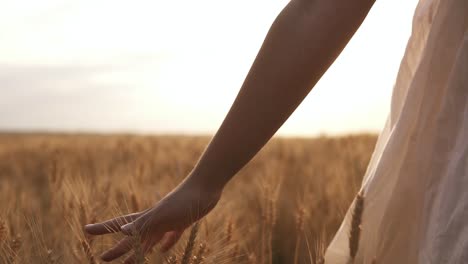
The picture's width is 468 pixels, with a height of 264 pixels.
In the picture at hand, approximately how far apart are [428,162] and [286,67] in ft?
0.85

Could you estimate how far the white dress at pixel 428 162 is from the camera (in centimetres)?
77

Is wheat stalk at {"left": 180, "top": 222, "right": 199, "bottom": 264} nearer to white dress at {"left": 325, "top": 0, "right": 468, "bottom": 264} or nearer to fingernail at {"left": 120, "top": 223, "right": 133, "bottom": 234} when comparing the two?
fingernail at {"left": 120, "top": 223, "right": 133, "bottom": 234}

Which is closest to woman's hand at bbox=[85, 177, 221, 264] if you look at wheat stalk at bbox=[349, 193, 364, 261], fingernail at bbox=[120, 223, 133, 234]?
fingernail at bbox=[120, 223, 133, 234]

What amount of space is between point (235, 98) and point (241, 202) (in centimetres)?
162

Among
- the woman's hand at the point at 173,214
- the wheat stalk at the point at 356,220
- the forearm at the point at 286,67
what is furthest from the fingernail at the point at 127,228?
the wheat stalk at the point at 356,220

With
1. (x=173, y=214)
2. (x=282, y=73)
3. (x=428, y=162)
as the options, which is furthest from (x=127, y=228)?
(x=428, y=162)

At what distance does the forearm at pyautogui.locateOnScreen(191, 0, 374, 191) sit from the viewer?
2.39ft

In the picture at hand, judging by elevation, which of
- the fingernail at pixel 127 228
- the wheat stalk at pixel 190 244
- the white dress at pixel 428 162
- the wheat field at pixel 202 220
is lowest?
the wheat field at pixel 202 220

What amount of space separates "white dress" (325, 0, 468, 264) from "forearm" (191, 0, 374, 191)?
189 mm

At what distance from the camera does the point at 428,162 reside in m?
0.84

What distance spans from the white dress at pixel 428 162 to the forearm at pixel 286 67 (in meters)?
0.19

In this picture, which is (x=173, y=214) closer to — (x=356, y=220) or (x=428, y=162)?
(x=356, y=220)

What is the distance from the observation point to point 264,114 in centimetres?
73

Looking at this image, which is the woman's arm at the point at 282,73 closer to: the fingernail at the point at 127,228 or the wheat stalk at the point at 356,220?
the fingernail at the point at 127,228
